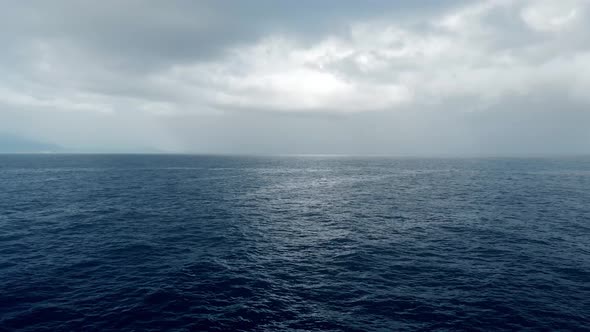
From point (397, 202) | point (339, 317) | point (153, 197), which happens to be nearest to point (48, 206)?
point (153, 197)

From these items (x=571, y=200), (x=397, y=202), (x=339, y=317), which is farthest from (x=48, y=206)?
(x=571, y=200)

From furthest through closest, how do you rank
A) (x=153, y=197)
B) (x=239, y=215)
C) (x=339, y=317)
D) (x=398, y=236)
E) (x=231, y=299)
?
(x=153, y=197) < (x=239, y=215) < (x=398, y=236) < (x=231, y=299) < (x=339, y=317)

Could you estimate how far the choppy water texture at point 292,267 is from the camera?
31.7 m

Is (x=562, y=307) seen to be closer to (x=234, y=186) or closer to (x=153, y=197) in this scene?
(x=153, y=197)

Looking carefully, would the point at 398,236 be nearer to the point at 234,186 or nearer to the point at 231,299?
the point at 231,299

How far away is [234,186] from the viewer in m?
132

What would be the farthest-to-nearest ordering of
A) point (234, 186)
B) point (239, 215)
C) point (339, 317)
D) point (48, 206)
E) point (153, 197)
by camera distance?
point (234, 186) < point (153, 197) < point (48, 206) < point (239, 215) < point (339, 317)

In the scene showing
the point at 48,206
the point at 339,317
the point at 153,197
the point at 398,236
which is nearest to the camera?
the point at 339,317

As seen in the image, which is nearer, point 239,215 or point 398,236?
point 398,236

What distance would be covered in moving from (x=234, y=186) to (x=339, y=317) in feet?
346

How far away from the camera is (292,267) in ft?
147

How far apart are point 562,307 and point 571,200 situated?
83.0m

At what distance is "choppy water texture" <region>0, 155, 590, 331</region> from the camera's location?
31672mm

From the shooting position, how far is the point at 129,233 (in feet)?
197
